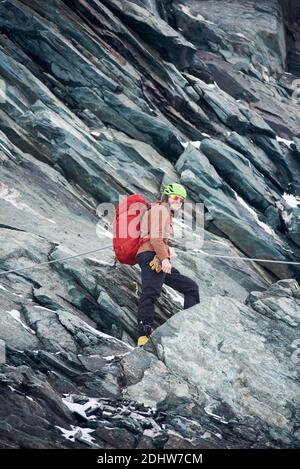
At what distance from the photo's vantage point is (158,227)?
1088 centimetres

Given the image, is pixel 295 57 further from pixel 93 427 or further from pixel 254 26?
pixel 93 427

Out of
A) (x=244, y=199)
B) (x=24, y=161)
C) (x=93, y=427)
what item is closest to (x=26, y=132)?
(x=24, y=161)

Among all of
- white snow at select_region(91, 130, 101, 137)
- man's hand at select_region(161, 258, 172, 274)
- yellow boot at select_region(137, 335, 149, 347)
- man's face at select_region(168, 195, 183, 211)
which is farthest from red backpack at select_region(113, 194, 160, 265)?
white snow at select_region(91, 130, 101, 137)

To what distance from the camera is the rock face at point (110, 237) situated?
9.16 meters

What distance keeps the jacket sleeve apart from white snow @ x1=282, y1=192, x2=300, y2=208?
14.9m

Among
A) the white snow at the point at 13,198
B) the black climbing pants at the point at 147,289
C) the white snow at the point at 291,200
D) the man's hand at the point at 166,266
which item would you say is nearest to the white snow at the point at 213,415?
the black climbing pants at the point at 147,289

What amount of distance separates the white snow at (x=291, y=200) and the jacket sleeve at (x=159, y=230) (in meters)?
14.9

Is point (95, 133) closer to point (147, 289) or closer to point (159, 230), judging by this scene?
point (159, 230)

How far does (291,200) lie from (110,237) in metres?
12.6

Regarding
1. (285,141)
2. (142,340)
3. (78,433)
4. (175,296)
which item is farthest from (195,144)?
(78,433)

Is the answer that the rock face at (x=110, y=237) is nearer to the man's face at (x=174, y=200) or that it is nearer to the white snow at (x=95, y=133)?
the white snow at (x=95, y=133)

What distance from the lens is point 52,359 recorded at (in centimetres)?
949

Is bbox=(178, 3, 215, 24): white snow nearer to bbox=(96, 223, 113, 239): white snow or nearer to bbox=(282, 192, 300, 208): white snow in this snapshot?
bbox=(282, 192, 300, 208): white snow

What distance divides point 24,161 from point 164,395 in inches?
338
